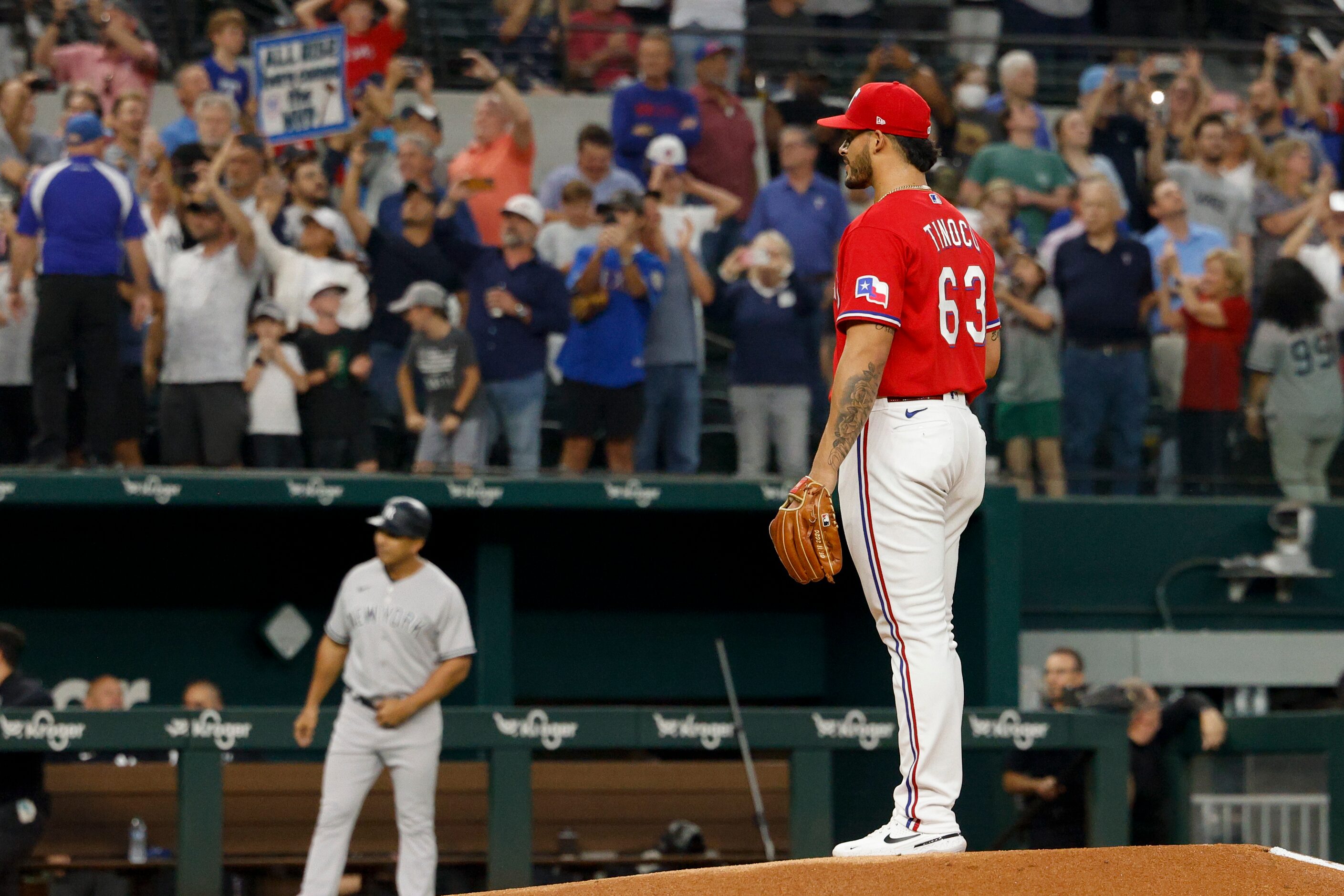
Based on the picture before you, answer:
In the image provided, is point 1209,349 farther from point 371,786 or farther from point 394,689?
point 371,786

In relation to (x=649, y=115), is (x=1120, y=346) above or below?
below

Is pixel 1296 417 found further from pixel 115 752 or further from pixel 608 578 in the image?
pixel 115 752

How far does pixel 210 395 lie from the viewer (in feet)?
31.2

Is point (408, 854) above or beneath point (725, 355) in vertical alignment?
beneath

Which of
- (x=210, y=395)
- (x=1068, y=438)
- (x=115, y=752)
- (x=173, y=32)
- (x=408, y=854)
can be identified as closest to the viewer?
(x=408, y=854)

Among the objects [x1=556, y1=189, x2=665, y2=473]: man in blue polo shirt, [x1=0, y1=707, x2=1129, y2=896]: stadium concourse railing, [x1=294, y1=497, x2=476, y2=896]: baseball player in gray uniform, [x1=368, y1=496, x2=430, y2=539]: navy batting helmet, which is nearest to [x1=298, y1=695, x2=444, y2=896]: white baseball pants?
[x1=294, y1=497, x2=476, y2=896]: baseball player in gray uniform

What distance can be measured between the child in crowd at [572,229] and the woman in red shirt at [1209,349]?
10.5 ft

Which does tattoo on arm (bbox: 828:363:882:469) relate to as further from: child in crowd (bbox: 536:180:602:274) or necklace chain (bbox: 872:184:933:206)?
child in crowd (bbox: 536:180:602:274)

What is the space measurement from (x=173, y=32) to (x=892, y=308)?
10.0 meters

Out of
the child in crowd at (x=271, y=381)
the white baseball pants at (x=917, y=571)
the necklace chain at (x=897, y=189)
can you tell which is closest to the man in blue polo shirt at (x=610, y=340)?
the child in crowd at (x=271, y=381)

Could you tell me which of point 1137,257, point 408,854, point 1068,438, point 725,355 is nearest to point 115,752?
point 408,854

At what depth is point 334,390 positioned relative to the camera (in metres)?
9.70

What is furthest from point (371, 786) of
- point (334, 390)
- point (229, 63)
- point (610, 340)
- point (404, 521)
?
point (229, 63)

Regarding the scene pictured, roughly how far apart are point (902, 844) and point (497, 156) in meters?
7.26
